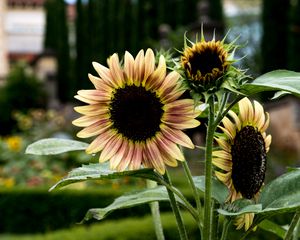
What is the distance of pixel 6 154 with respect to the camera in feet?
30.5

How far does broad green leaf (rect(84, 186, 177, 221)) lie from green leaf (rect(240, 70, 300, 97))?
290mm

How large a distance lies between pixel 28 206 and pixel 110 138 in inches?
236

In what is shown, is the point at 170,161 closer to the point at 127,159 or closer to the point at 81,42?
the point at 127,159

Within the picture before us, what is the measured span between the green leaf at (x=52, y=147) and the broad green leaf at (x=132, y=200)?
4.2 inches

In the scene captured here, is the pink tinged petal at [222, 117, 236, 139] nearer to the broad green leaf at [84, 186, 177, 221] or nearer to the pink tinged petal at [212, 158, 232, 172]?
the pink tinged petal at [212, 158, 232, 172]

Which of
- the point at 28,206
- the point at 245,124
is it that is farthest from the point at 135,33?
the point at 245,124

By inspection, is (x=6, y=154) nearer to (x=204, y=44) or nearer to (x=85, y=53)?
(x=204, y=44)

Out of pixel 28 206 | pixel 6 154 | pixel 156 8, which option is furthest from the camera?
→ pixel 156 8

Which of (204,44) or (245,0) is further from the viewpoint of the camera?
(245,0)

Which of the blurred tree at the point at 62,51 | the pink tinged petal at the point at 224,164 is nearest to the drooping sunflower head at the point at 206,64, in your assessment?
the pink tinged petal at the point at 224,164

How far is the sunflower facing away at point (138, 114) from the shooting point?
106 centimetres

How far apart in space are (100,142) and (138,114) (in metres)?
0.07

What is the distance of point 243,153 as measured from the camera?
114 cm

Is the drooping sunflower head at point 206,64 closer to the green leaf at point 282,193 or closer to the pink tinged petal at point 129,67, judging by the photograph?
the pink tinged petal at point 129,67
